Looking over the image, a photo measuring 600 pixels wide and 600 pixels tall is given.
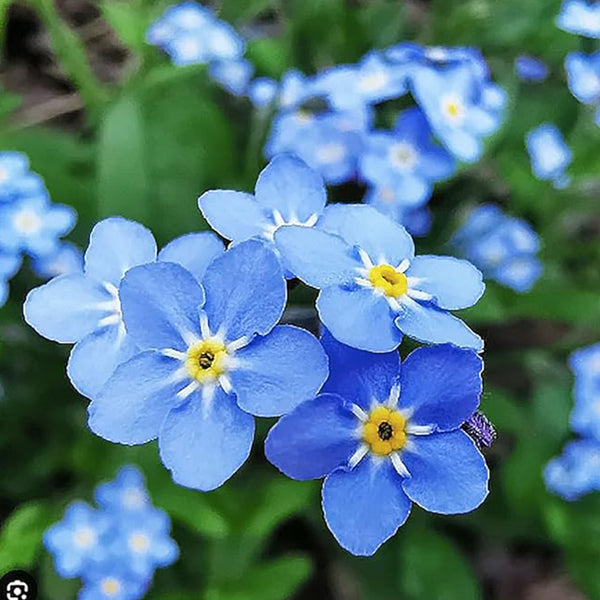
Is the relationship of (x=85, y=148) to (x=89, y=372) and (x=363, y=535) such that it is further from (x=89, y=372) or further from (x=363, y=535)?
(x=363, y=535)

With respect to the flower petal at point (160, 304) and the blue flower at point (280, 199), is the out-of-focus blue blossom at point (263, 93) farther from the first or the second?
the flower petal at point (160, 304)

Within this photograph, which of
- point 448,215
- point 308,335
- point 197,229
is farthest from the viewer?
point 448,215

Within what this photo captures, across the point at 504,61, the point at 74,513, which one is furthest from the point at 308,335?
the point at 504,61

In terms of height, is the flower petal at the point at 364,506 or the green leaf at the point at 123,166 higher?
the flower petal at the point at 364,506

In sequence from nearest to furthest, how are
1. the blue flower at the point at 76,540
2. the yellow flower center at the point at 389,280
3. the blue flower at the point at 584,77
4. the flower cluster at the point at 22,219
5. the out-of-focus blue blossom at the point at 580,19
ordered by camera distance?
1. the yellow flower center at the point at 389,280
2. the flower cluster at the point at 22,219
3. the blue flower at the point at 76,540
4. the out-of-focus blue blossom at the point at 580,19
5. the blue flower at the point at 584,77

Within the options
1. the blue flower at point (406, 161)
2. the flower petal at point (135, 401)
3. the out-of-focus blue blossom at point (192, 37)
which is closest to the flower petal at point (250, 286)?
the flower petal at point (135, 401)

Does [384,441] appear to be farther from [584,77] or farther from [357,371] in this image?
[584,77]
